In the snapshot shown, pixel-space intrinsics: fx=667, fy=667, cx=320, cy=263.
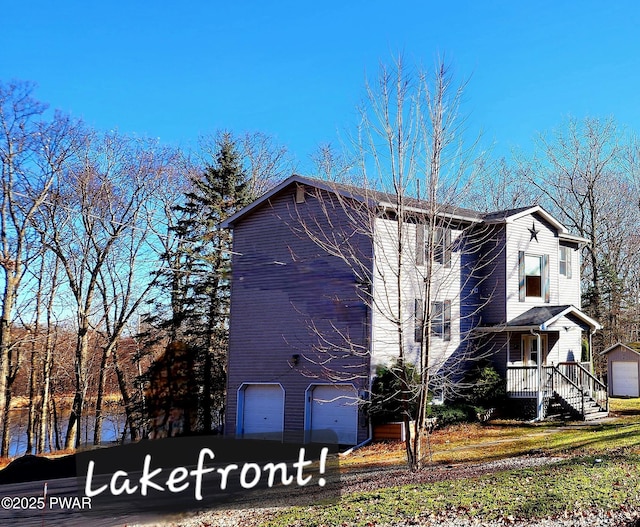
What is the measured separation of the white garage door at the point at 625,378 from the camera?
28859 mm

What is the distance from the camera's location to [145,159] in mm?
28391

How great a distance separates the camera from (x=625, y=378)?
29109mm

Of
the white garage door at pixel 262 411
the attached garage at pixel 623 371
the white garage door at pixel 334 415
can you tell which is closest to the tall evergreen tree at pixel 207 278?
the white garage door at pixel 262 411

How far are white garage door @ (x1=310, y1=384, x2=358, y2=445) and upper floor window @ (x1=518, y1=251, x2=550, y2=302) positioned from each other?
25.5ft

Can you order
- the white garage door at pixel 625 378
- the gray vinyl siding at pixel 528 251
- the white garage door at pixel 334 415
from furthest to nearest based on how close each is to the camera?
the white garage door at pixel 625 378 → the gray vinyl siding at pixel 528 251 → the white garage door at pixel 334 415

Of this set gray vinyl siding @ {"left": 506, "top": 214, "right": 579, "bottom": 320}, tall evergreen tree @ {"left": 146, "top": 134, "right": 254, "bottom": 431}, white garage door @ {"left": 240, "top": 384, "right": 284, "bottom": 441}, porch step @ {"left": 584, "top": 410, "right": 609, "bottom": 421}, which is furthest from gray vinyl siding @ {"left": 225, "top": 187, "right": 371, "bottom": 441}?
porch step @ {"left": 584, "top": 410, "right": 609, "bottom": 421}

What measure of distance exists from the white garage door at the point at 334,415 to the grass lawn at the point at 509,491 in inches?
138

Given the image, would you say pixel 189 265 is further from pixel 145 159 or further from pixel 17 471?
pixel 17 471

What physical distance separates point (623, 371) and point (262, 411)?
651 inches

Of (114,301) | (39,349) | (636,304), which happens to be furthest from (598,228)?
(39,349)

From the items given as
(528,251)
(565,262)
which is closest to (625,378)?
(565,262)

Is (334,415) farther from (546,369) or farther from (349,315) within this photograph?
(546,369)

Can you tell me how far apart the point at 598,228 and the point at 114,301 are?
27798 millimetres

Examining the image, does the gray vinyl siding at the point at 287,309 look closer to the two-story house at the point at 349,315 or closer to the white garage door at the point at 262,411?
the two-story house at the point at 349,315
